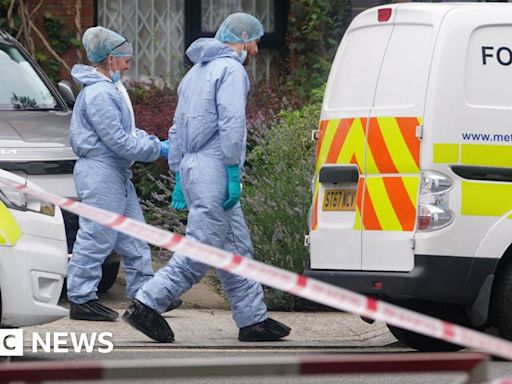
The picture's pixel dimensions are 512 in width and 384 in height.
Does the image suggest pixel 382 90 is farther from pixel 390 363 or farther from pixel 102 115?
pixel 390 363

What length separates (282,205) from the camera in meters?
10.2

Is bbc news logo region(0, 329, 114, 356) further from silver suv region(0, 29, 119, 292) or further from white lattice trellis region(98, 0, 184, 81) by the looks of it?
white lattice trellis region(98, 0, 184, 81)

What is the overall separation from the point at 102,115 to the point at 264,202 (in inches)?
62.1

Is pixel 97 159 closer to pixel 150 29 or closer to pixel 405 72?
pixel 405 72

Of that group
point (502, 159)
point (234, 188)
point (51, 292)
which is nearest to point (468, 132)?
point (502, 159)

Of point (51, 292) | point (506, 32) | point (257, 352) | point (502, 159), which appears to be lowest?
point (257, 352)

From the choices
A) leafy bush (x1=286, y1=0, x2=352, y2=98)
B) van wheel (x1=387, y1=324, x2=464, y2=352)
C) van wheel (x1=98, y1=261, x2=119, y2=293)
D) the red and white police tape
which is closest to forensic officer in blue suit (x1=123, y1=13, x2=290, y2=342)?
van wheel (x1=387, y1=324, x2=464, y2=352)

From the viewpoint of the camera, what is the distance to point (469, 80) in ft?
25.3

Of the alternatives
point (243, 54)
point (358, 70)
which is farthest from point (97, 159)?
point (358, 70)

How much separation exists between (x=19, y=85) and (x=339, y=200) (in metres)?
3.66

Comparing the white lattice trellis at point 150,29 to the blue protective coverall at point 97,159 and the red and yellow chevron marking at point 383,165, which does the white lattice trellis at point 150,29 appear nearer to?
the blue protective coverall at point 97,159

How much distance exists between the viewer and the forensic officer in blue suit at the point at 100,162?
30.3 feet

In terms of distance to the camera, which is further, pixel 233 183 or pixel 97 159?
pixel 97 159

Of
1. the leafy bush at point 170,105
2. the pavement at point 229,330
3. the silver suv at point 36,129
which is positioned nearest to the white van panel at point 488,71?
the pavement at point 229,330
